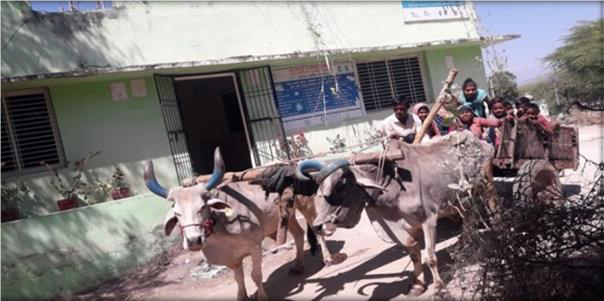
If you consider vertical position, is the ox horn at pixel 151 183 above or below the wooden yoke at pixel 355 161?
above

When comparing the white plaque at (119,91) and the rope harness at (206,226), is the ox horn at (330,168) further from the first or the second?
the white plaque at (119,91)

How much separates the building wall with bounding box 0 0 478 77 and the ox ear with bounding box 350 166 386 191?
4.84m

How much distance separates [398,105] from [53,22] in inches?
236

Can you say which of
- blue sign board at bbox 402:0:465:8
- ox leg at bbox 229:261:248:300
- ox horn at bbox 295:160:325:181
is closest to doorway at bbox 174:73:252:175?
blue sign board at bbox 402:0:465:8

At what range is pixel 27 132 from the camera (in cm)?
802

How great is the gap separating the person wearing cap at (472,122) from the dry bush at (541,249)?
2310 millimetres

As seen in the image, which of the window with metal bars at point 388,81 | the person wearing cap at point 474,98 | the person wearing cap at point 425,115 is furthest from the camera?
the window with metal bars at point 388,81

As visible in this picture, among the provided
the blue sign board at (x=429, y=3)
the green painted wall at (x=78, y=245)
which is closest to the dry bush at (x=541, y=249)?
the green painted wall at (x=78, y=245)

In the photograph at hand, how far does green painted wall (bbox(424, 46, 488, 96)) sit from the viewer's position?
11.7 metres

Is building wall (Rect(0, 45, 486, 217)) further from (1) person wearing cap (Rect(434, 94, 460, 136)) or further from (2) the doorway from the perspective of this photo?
(2) the doorway

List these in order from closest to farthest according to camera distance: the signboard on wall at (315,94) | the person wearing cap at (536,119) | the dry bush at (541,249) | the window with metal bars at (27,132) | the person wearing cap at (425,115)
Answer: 1. the dry bush at (541,249)
2. the person wearing cap at (536,119)
3. the person wearing cap at (425,115)
4. the window with metal bars at (27,132)
5. the signboard on wall at (315,94)

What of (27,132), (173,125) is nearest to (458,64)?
(173,125)

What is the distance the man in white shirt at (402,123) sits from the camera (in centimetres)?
607

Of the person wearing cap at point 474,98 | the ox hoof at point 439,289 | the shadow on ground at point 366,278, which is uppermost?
the person wearing cap at point 474,98
